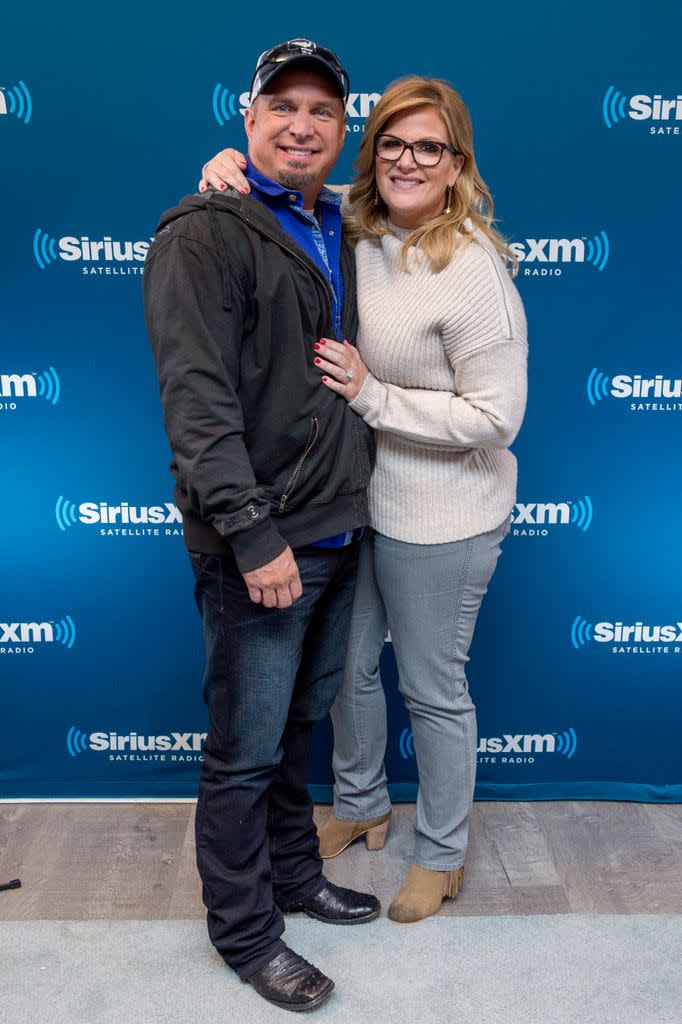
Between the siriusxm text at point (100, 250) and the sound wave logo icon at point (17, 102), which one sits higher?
the sound wave logo icon at point (17, 102)

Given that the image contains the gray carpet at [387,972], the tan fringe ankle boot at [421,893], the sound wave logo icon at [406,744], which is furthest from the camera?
the sound wave logo icon at [406,744]

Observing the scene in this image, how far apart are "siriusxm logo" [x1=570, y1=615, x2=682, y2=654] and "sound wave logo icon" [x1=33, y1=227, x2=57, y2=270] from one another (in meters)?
1.54

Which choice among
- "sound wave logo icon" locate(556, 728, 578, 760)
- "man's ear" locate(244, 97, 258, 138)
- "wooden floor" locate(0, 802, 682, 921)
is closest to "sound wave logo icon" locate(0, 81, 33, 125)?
"man's ear" locate(244, 97, 258, 138)

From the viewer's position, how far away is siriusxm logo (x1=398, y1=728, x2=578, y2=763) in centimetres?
252

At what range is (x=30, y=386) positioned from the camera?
7.43 ft

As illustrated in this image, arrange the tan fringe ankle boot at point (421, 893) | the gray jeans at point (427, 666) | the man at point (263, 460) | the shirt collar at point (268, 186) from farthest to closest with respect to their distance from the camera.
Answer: the tan fringe ankle boot at point (421, 893), the gray jeans at point (427, 666), the shirt collar at point (268, 186), the man at point (263, 460)

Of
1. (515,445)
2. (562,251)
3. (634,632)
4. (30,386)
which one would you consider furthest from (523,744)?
(30,386)

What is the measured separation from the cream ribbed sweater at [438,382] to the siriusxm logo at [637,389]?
0.50 m

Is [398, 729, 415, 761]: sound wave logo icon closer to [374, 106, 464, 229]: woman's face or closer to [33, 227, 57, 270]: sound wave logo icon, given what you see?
[374, 106, 464, 229]: woman's face

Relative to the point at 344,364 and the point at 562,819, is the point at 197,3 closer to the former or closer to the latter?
the point at 344,364

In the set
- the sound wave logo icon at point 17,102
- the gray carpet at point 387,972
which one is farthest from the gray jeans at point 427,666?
the sound wave logo icon at point 17,102

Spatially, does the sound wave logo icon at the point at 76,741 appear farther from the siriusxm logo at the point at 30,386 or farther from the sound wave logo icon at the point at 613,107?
the sound wave logo icon at the point at 613,107

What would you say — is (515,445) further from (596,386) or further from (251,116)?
(251,116)

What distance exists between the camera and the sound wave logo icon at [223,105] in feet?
6.89
